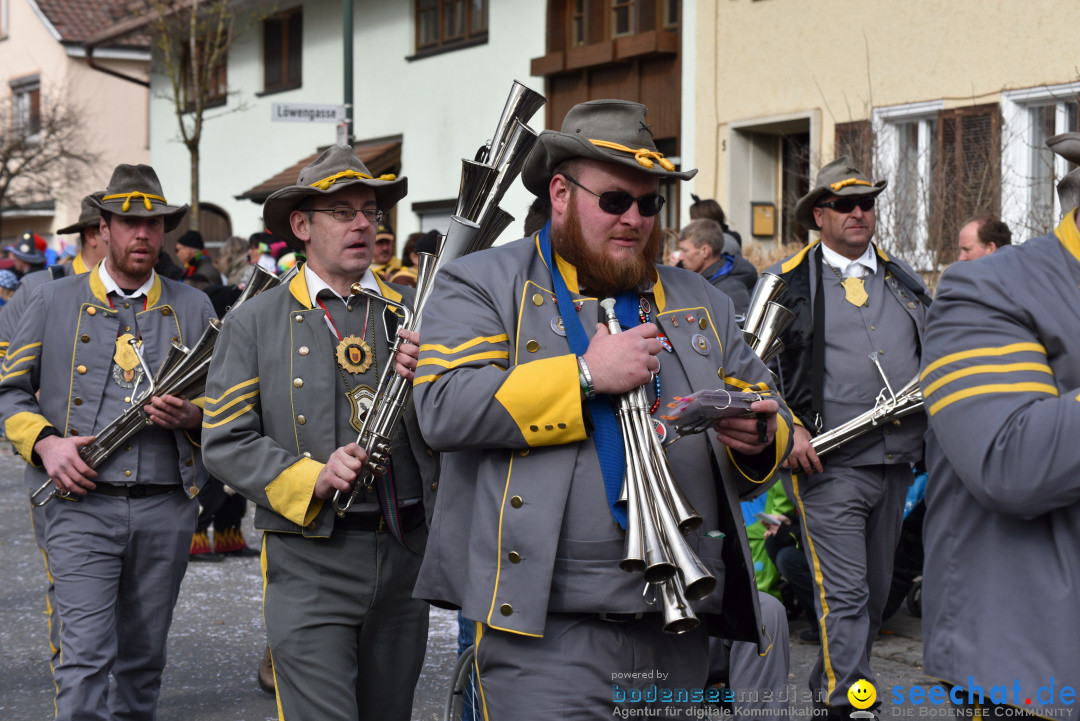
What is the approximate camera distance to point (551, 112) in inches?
763

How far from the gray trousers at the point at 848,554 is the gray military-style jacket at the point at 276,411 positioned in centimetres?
230

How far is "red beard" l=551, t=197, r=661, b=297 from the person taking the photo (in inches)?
130

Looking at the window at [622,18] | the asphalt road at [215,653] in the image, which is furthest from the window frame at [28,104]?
the asphalt road at [215,653]

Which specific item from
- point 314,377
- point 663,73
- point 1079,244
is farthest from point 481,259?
point 663,73

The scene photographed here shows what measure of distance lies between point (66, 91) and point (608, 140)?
37.1m

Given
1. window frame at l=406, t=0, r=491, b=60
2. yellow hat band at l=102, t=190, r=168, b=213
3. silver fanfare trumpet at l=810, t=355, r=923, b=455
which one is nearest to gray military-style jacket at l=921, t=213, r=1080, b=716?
silver fanfare trumpet at l=810, t=355, r=923, b=455

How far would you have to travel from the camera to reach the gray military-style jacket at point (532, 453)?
10.0 feet

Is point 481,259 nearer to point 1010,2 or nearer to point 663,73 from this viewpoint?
point 1010,2

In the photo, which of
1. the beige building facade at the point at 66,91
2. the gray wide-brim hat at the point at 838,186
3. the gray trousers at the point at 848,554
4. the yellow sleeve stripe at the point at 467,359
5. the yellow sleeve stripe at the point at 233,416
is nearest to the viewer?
the yellow sleeve stripe at the point at 467,359

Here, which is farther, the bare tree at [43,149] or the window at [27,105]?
the window at [27,105]

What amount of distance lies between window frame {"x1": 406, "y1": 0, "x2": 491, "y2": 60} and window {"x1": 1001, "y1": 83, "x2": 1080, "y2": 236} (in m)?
9.64

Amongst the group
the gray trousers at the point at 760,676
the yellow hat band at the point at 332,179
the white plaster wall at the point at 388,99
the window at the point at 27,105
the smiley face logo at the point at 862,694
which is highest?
the window at the point at 27,105

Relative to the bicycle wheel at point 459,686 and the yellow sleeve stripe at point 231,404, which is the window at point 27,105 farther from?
the bicycle wheel at point 459,686

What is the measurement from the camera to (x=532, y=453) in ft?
10.3
